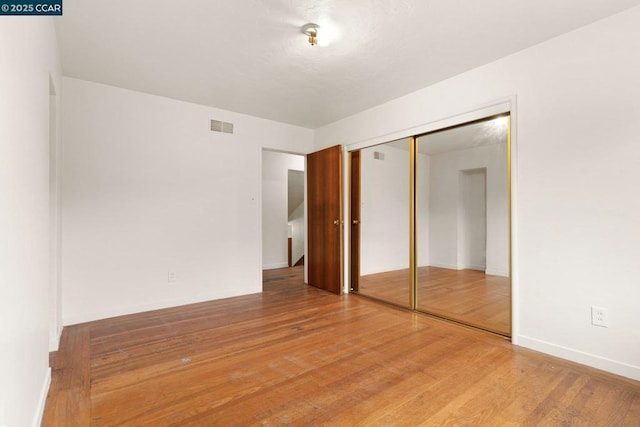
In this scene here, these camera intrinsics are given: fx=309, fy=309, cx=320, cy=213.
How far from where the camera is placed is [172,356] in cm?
248

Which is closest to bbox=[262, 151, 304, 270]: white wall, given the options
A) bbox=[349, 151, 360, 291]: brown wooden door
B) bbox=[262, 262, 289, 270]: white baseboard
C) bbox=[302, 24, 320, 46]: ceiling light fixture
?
bbox=[262, 262, 289, 270]: white baseboard

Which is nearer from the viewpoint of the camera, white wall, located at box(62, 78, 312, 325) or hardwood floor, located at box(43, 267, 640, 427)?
hardwood floor, located at box(43, 267, 640, 427)

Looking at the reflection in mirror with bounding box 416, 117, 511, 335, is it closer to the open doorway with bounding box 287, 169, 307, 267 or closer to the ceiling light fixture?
the ceiling light fixture

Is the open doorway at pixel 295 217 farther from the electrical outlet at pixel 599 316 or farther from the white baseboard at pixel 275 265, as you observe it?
the electrical outlet at pixel 599 316

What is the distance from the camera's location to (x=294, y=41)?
256 cm

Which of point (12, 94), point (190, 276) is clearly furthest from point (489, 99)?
point (190, 276)

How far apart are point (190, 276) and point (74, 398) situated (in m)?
2.08

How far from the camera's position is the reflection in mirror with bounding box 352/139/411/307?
14.5 feet

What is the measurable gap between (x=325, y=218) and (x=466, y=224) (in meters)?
2.05

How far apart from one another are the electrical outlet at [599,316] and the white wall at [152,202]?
3.70 meters

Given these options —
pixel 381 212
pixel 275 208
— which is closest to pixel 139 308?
pixel 275 208

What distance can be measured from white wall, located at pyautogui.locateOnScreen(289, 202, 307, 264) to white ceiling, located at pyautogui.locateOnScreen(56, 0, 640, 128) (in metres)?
4.10

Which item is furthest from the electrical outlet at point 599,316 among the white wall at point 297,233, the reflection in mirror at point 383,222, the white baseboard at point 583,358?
the white wall at point 297,233
